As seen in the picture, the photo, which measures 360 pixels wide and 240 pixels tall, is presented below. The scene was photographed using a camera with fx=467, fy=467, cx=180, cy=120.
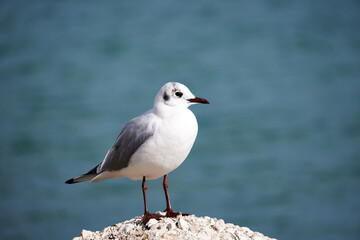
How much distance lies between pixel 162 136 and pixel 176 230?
835 mm

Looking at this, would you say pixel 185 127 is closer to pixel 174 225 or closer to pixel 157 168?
pixel 157 168

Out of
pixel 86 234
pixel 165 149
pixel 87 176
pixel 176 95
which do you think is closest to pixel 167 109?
pixel 176 95

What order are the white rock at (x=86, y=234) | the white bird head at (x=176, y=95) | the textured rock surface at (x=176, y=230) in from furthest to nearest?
the white rock at (x=86, y=234)
the white bird head at (x=176, y=95)
the textured rock surface at (x=176, y=230)

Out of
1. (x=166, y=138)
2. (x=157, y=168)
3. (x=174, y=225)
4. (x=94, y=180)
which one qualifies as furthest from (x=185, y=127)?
(x=94, y=180)

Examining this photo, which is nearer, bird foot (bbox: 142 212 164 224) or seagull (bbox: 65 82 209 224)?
seagull (bbox: 65 82 209 224)

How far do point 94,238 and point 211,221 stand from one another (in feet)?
3.66

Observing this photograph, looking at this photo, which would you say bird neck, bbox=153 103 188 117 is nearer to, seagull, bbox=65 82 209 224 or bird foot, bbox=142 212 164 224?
seagull, bbox=65 82 209 224

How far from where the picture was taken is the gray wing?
14.0 ft

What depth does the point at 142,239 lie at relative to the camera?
406cm

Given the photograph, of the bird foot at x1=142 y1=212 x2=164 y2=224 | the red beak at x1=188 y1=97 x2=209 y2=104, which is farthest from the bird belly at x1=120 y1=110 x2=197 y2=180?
the bird foot at x1=142 y1=212 x2=164 y2=224

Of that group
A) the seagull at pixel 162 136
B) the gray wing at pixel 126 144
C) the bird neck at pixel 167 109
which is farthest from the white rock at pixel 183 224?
the bird neck at pixel 167 109

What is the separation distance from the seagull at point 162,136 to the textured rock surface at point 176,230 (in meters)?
0.13

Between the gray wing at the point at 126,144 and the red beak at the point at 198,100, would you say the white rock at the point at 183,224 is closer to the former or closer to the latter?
the gray wing at the point at 126,144

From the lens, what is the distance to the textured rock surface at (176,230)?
4.07 meters
